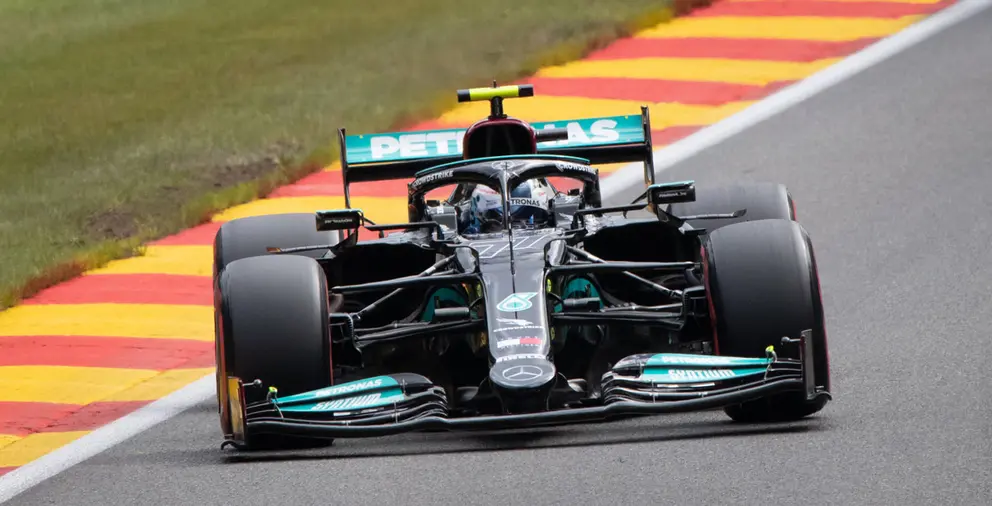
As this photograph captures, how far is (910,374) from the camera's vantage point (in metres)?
8.67

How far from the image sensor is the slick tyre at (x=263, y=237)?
966 centimetres

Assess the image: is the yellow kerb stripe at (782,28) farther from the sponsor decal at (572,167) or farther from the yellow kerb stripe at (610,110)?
the sponsor decal at (572,167)

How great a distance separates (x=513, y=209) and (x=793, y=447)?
2328 mm

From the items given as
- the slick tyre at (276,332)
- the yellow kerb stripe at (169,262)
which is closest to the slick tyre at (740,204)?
the slick tyre at (276,332)

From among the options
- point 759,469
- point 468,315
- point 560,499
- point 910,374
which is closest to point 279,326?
point 468,315

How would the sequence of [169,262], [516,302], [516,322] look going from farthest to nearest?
1. [169,262]
2. [516,302]
3. [516,322]

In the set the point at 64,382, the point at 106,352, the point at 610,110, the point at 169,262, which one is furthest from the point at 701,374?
the point at 610,110

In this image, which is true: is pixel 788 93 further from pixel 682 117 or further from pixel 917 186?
pixel 917 186

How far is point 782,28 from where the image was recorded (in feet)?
59.7

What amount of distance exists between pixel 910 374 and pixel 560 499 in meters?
2.70

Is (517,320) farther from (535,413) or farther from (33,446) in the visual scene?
(33,446)

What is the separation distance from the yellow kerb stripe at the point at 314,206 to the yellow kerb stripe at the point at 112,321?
2.03 m

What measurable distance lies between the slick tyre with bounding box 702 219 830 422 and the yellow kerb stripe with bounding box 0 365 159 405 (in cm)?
393

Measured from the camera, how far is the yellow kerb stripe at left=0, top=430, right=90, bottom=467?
877 cm
